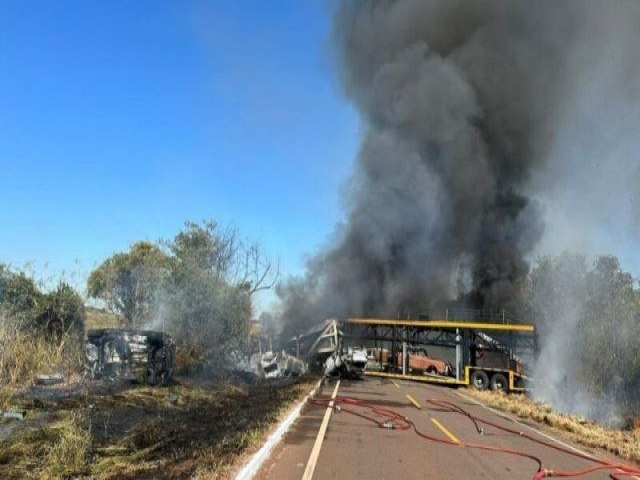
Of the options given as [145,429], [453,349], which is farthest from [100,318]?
[145,429]

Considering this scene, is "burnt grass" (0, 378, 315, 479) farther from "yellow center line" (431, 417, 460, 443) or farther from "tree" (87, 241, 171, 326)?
"tree" (87, 241, 171, 326)

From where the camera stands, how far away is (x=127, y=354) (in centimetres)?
2042

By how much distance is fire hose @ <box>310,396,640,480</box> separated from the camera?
27.9ft

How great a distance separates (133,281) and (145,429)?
26070 mm

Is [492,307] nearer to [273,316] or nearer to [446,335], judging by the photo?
[446,335]

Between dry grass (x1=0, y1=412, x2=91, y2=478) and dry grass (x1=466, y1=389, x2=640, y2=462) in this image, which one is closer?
dry grass (x1=0, y1=412, x2=91, y2=478)

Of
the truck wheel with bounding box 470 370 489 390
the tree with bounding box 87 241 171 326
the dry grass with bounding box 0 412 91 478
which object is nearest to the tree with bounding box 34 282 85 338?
the tree with bounding box 87 241 171 326

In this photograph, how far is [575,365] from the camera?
26859 millimetres

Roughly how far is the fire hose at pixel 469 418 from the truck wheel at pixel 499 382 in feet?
33.2

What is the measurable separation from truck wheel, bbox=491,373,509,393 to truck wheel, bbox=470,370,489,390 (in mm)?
287

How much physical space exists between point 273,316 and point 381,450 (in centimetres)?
2507

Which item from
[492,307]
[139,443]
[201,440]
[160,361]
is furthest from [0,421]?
[492,307]

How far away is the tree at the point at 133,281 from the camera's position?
30812 millimetres

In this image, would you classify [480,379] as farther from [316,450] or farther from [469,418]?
[316,450]
